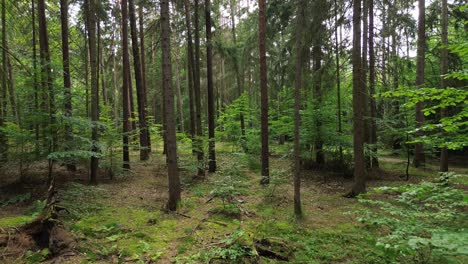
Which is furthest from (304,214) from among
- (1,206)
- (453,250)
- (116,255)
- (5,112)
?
(5,112)

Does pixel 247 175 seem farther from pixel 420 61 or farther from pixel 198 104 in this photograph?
pixel 420 61

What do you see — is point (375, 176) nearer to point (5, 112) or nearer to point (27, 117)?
point (27, 117)

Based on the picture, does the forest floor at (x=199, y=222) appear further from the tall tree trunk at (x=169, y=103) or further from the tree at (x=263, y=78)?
the tree at (x=263, y=78)

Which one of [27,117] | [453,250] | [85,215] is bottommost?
[85,215]

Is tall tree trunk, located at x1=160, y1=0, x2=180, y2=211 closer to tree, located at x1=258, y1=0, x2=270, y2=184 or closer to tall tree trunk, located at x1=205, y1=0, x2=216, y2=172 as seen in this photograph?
tree, located at x1=258, y1=0, x2=270, y2=184

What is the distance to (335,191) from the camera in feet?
33.8

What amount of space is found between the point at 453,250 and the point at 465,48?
7.64 feet

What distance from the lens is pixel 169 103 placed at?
7469mm

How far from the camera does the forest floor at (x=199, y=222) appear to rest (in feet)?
17.0

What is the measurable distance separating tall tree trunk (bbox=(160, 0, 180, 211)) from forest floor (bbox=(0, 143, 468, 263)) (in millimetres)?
559

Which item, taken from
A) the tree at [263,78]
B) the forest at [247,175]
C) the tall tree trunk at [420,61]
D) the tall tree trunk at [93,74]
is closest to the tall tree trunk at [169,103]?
the forest at [247,175]

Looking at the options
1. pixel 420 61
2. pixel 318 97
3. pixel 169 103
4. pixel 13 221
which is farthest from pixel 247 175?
pixel 420 61

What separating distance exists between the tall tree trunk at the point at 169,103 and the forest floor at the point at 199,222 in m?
0.56

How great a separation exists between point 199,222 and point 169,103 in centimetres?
319
